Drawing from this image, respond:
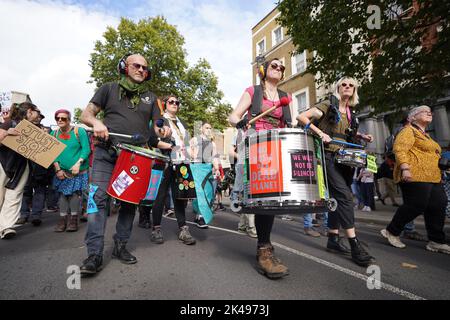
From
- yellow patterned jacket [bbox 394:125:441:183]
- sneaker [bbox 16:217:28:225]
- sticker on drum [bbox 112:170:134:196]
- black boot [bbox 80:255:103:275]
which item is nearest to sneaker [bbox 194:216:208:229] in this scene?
black boot [bbox 80:255:103:275]

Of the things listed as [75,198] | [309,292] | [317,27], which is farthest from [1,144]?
[317,27]

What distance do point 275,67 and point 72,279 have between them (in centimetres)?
290

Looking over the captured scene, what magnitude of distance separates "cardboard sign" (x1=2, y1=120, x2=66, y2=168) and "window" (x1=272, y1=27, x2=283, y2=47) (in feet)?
72.4

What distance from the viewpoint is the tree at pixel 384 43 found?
6.63 m

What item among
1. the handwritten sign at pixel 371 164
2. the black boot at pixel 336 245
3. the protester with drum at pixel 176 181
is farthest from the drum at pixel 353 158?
the protester with drum at pixel 176 181

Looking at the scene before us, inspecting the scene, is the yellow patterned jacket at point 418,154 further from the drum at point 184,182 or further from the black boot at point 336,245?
the drum at point 184,182

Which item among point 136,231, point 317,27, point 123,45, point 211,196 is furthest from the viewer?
point 123,45

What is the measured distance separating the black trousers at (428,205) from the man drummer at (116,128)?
351cm

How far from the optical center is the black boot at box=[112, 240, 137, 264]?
290cm

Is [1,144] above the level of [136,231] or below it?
above

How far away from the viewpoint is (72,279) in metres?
2.39

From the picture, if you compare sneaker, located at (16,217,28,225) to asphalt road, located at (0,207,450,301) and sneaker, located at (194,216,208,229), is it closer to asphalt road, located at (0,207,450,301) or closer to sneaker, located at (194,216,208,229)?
asphalt road, located at (0,207,450,301)
